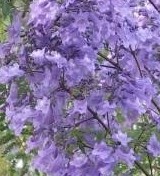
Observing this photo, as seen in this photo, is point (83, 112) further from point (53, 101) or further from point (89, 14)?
point (89, 14)

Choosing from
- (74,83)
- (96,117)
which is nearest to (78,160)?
(96,117)

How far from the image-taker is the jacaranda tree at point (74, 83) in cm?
186

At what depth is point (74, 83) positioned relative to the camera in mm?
1882

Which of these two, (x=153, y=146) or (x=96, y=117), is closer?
(x=96, y=117)

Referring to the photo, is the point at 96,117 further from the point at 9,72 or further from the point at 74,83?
the point at 9,72

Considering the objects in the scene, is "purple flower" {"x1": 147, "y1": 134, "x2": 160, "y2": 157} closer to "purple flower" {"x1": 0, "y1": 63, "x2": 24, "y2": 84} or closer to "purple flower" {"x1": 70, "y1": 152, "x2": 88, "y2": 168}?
"purple flower" {"x1": 70, "y1": 152, "x2": 88, "y2": 168}

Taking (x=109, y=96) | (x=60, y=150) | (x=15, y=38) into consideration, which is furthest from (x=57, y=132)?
(x=15, y=38)

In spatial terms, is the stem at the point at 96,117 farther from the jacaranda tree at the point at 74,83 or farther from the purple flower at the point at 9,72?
the purple flower at the point at 9,72

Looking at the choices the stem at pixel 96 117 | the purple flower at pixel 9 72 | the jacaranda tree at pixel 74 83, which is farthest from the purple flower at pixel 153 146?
the purple flower at pixel 9 72

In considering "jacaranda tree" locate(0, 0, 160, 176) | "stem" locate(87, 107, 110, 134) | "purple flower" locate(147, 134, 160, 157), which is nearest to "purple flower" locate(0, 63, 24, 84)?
"jacaranda tree" locate(0, 0, 160, 176)

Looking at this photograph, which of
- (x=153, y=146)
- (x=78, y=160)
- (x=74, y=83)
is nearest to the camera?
(x=74, y=83)

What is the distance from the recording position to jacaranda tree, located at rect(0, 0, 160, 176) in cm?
186

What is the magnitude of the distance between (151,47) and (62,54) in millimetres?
570

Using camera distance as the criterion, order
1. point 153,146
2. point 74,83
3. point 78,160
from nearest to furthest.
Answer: point 74,83, point 78,160, point 153,146
